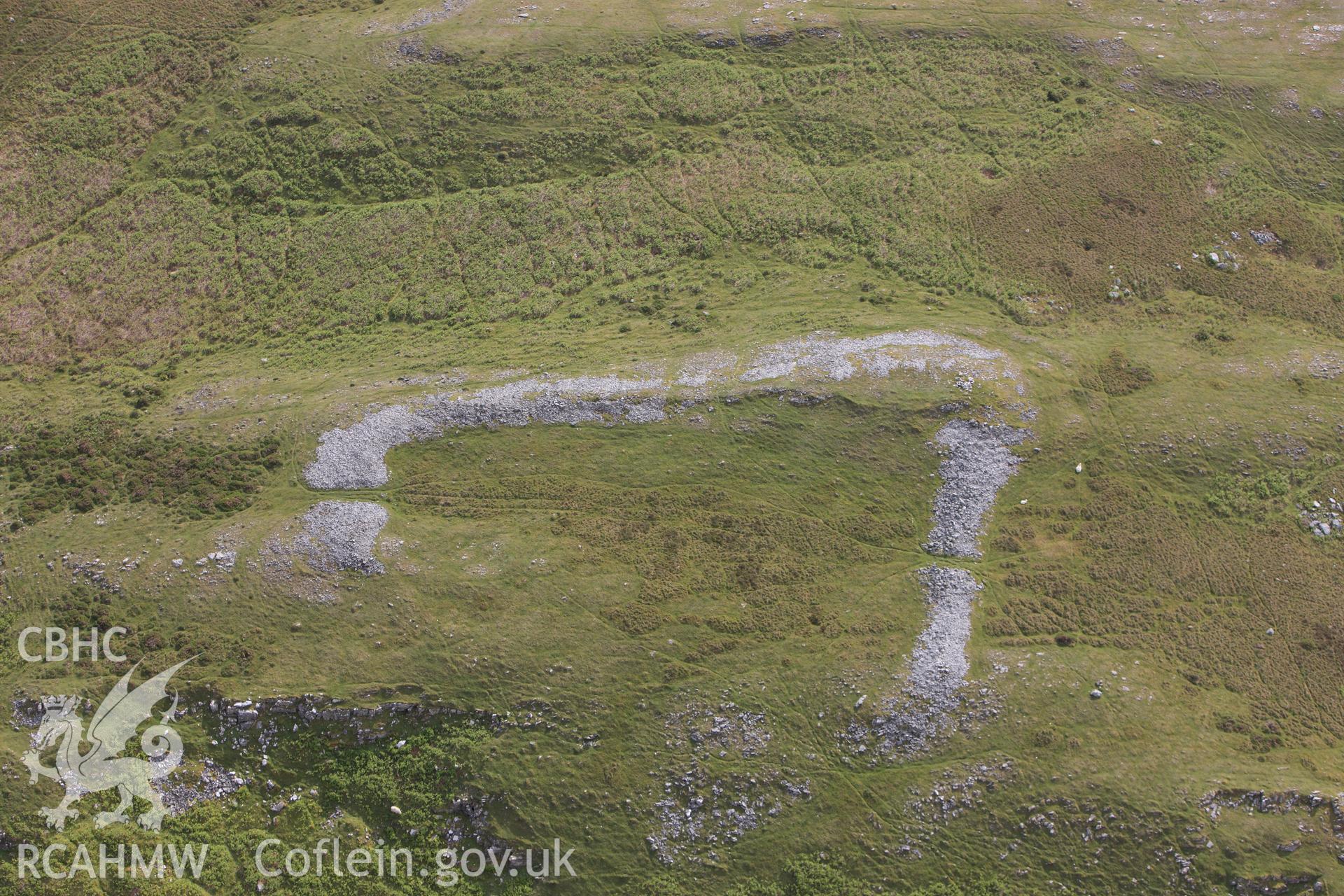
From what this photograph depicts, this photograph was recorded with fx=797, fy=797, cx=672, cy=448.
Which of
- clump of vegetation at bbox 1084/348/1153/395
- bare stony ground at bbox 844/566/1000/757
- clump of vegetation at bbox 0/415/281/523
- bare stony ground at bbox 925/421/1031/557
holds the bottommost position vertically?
bare stony ground at bbox 844/566/1000/757

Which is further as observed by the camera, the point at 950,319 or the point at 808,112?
the point at 808,112

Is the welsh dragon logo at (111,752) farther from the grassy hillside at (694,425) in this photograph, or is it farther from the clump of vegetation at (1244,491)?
the clump of vegetation at (1244,491)

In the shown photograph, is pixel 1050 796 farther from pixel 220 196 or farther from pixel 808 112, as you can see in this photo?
pixel 220 196

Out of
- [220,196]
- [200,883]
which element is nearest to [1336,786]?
[200,883]

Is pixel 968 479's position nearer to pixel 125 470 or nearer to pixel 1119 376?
pixel 1119 376

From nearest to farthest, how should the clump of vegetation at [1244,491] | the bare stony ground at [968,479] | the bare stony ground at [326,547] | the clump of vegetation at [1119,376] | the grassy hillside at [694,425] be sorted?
the grassy hillside at [694,425] → the bare stony ground at [326,547] → the bare stony ground at [968,479] → the clump of vegetation at [1244,491] → the clump of vegetation at [1119,376]

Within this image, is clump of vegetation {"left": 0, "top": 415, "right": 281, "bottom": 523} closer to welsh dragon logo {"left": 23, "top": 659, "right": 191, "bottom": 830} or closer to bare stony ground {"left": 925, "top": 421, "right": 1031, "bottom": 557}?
welsh dragon logo {"left": 23, "top": 659, "right": 191, "bottom": 830}

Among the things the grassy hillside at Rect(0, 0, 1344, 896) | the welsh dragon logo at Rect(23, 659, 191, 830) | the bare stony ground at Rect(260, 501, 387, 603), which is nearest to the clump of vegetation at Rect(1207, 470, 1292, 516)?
the grassy hillside at Rect(0, 0, 1344, 896)

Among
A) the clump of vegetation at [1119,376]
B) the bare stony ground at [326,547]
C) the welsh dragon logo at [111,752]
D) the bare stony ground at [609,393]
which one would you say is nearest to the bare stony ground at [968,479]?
the bare stony ground at [609,393]
